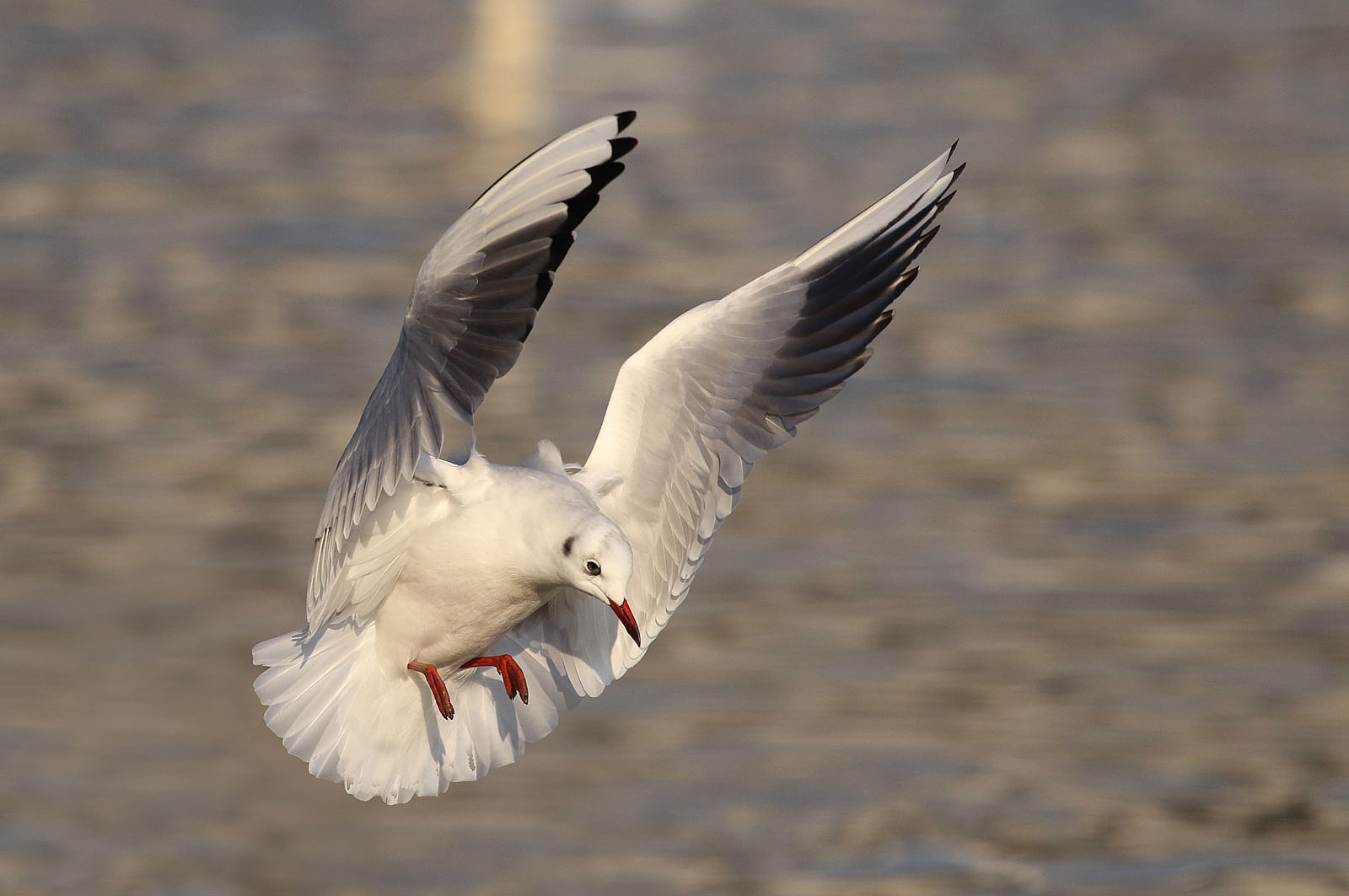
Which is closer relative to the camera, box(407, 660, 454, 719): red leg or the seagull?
the seagull

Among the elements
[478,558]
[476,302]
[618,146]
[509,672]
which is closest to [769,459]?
[509,672]

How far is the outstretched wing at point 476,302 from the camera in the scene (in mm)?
5219

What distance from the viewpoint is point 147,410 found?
13.1 m

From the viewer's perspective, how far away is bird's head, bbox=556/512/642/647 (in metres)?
5.43

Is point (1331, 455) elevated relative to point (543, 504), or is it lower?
elevated

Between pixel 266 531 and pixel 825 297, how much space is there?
18.8 ft

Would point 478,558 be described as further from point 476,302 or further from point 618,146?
point 618,146

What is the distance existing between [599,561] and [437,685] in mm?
830

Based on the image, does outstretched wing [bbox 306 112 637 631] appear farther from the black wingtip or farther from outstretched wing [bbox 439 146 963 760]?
outstretched wing [bbox 439 146 963 760]

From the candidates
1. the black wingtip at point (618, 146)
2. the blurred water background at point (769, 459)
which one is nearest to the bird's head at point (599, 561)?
the black wingtip at point (618, 146)

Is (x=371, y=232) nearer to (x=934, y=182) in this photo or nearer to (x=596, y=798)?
(x=596, y=798)

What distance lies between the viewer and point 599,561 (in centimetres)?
544

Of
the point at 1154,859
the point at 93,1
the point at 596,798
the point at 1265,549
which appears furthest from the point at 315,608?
the point at 93,1

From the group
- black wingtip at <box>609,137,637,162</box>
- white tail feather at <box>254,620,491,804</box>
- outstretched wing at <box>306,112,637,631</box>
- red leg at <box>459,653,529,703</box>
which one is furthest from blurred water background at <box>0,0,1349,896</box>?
black wingtip at <box>609,137,637,162</box>
